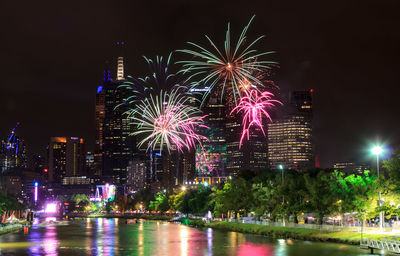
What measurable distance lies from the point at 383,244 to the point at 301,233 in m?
21.9

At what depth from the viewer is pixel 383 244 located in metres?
46.6

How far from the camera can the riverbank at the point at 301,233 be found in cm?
5701

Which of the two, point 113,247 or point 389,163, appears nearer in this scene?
point 389,163

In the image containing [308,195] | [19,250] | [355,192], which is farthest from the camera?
[308,195]

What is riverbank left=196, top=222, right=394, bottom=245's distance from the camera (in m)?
57.0

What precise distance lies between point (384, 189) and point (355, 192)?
12.6 ft

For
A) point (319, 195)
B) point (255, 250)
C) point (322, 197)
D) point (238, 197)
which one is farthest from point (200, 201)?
point (255, 250)

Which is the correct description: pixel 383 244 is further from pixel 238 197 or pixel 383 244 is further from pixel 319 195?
pixel 238 197

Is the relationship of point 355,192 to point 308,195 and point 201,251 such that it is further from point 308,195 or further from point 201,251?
point 201,251

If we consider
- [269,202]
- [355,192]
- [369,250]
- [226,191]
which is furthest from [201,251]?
[226,191]

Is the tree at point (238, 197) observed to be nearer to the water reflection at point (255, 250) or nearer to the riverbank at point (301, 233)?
the riverbank at point (301, 233)

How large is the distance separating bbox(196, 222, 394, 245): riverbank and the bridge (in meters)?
2.05

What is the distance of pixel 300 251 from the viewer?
5256 centimetres

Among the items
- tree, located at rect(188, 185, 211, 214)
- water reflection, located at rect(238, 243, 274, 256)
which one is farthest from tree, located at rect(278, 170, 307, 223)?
tree, located at rect(188, 185, 211, 214)
